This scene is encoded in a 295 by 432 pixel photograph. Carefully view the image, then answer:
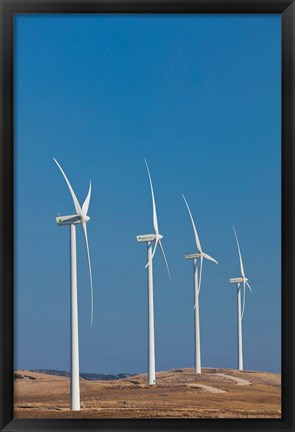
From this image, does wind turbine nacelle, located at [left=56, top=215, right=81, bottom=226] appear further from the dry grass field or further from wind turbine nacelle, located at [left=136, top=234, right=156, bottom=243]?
wind turbine nacelle, located at [left=136, top=234, right=156, bottom=243]

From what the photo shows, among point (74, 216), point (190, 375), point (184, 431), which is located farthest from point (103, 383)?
point (184, 431)

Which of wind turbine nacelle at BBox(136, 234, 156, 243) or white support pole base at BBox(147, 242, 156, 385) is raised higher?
wind turbine nacelle at BBox(136, 234, 156, 243)

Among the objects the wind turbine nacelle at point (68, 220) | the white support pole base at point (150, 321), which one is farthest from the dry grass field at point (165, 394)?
the wind turbine nacelle at point (68, 220)

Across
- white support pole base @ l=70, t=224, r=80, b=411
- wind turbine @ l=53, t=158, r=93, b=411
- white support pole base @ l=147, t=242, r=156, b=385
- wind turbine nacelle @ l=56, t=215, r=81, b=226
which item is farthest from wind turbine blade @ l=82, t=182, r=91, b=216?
white support pole base @ l=147, t=242, r=156, b=385

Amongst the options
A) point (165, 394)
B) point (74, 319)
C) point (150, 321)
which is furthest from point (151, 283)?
point (74, 319)

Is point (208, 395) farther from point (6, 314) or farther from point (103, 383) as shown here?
point (6, 314)

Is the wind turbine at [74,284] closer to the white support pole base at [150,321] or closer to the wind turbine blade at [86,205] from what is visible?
the wind turbine blade at [86,205]

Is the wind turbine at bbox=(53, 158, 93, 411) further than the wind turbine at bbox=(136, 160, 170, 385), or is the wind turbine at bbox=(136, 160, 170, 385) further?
the wind turbine at bbox=(136, 160, 170, 385)
